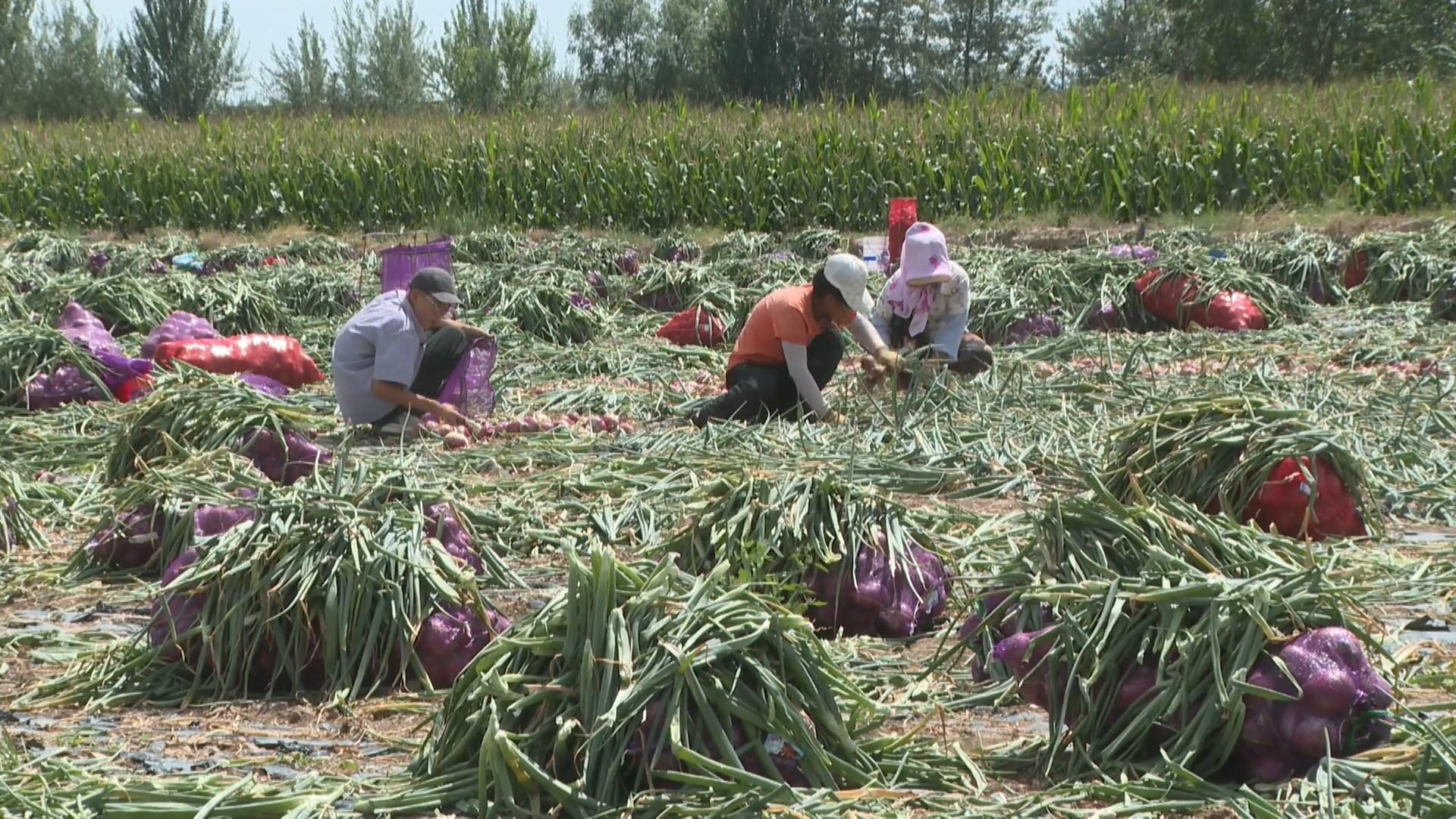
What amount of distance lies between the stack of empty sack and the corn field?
37.4 feet

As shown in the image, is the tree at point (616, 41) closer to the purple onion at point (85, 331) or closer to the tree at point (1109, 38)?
the tree at point (1109, 38)

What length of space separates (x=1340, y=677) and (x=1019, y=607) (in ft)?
2.50

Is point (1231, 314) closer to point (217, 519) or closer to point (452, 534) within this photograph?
point (452, 534)

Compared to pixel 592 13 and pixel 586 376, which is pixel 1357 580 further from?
pixel 592 13

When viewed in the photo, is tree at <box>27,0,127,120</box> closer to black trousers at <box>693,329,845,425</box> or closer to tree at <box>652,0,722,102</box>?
tree at <box>652,0,722,102</box>

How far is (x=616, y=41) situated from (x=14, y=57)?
855 inches

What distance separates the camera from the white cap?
6.47m

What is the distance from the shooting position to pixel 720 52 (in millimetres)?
50781

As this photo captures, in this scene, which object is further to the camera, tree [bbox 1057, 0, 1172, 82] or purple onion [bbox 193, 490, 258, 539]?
tree [bbox 1057, 0, 1172, 82]

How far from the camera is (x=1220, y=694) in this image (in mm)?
2830

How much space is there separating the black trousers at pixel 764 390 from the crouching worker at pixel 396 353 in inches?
43.4

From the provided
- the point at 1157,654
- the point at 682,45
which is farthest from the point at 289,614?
the point at 682,45

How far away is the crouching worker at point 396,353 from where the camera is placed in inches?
256

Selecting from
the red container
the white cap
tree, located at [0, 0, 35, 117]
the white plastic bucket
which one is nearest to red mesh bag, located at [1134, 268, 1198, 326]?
the red container
